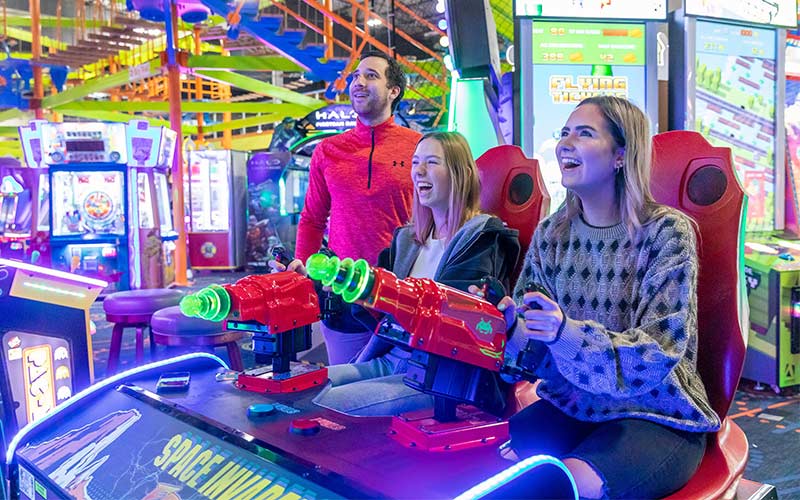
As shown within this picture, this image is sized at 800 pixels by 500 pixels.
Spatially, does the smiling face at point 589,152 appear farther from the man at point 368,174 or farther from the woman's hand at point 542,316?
the man at point 368,174

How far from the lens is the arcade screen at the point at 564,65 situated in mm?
3100

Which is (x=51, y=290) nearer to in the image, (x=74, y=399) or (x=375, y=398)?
(x=74, y=399)

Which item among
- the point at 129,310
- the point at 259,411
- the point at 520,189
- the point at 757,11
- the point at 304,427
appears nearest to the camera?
the point at 304,427

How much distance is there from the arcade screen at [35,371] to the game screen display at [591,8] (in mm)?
2303

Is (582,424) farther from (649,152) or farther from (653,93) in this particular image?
(653,93)

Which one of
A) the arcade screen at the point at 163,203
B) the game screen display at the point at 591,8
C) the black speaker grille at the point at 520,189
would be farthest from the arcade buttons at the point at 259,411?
the arcade screen at the point at 163,203

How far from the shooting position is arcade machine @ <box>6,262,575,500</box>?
1062 mm

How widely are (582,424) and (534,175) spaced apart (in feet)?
2.77

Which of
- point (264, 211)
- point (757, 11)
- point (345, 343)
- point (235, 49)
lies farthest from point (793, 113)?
point (235, 49)

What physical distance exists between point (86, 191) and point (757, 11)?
20.5ft

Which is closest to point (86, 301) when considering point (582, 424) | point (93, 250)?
point (582, 424)

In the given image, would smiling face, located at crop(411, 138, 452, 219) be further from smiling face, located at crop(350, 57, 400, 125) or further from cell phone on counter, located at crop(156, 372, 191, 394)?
cell phone on counter, located at crop(156, 372, 191, 394)

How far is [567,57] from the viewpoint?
3.11 m

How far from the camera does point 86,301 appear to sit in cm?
266
